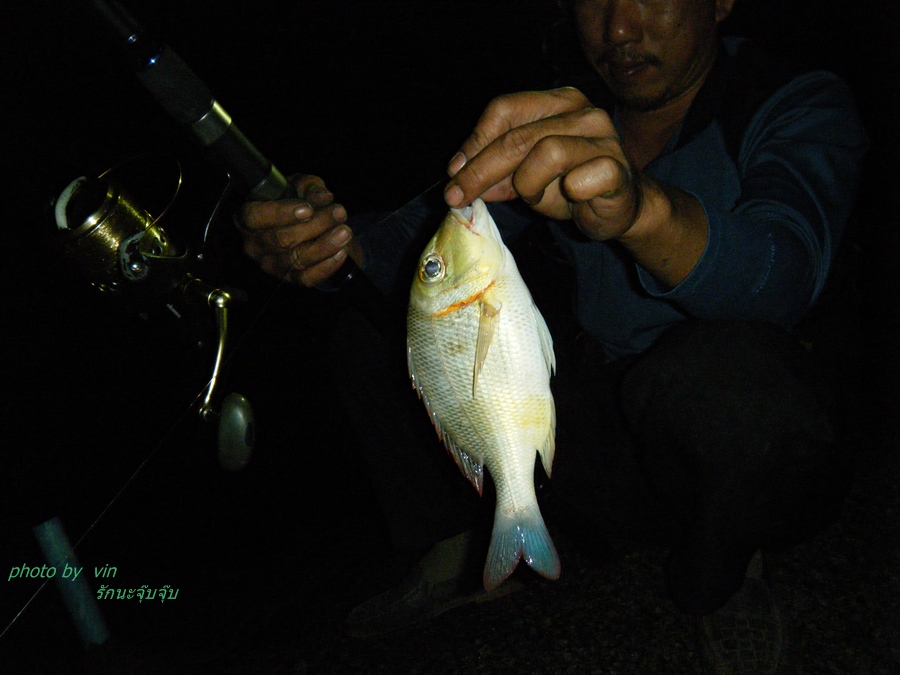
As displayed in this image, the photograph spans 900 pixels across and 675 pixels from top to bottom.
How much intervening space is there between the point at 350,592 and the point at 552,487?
1.05 m

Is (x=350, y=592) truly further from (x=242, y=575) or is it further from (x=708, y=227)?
(x=708, y=227)

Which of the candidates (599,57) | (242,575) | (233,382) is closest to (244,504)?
(242,575)

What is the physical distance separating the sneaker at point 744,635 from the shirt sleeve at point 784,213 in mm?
906

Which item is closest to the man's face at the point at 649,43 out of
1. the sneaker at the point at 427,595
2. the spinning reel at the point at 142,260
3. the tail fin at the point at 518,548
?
the spinning reel at the point at 142,260

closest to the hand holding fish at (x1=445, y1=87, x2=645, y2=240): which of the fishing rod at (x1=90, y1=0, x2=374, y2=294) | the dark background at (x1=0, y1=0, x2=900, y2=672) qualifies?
the fishing rod at (x1=90, y1=0, x2=374, y2=294)

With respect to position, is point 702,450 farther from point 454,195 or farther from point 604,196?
point 454,195

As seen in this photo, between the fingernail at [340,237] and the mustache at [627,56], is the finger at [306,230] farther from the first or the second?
the mustache at [627,56]

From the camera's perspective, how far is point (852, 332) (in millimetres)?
1754

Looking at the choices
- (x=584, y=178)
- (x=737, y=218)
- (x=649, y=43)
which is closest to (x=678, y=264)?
(x=737, y=218)

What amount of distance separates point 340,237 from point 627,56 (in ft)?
4.43

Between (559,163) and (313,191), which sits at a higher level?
(313,191)

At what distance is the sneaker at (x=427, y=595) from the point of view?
206 cm

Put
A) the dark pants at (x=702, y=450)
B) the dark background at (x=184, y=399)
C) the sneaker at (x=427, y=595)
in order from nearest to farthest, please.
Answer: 1. the dark pants at (x=702, y=450)
2. the dark background at (x=184, y=399)
3. the sneaker at (x=427, y=595)

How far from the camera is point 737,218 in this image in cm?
119
